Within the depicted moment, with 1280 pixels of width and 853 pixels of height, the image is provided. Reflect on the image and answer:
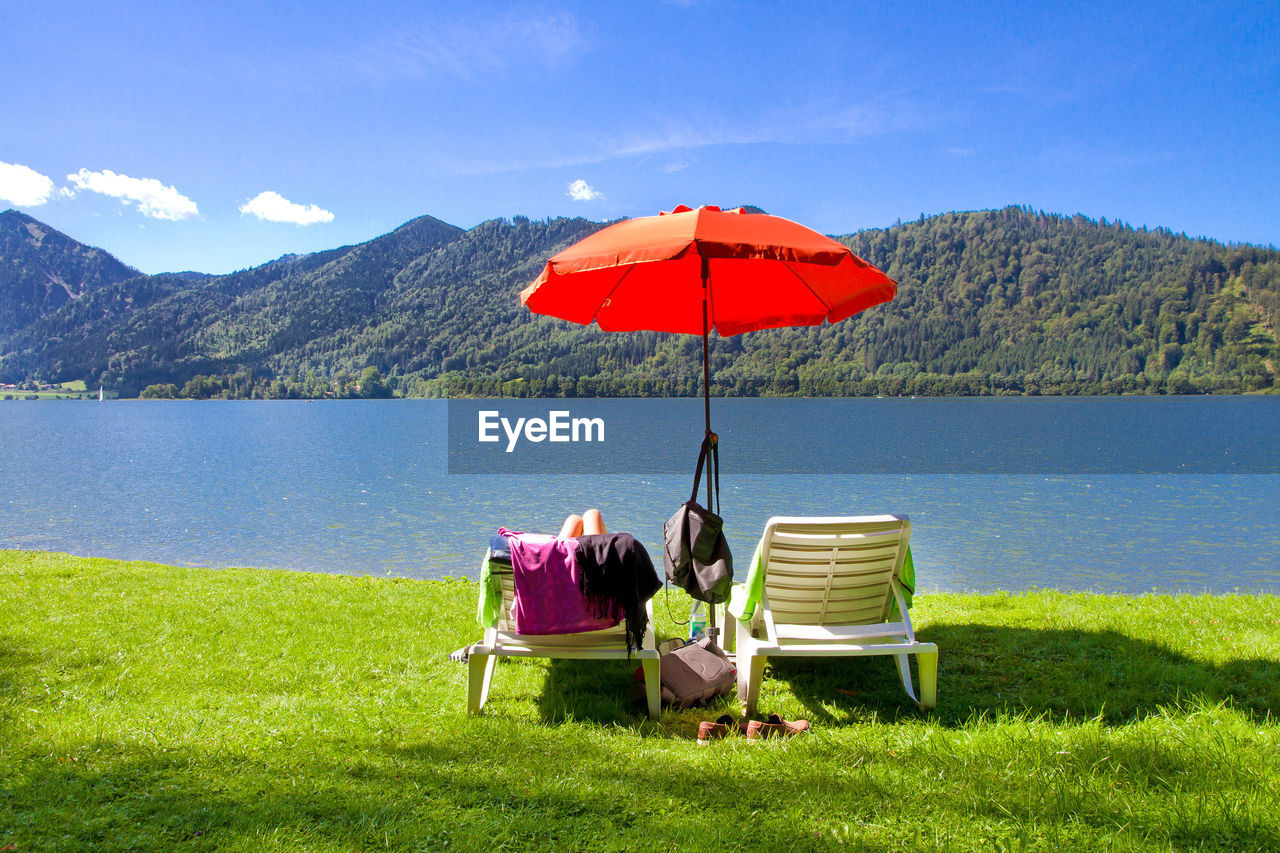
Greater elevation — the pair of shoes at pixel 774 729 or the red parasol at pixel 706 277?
the red parasol at pixel 706 277

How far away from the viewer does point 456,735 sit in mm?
3539

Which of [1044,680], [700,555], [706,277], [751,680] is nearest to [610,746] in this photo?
[751,680]

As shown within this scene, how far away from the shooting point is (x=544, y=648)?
4016mm

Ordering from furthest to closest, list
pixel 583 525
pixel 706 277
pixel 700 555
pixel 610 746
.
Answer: pixel 583 525 < pixel 706 277 < pixel 700 555 < pixel 610 746

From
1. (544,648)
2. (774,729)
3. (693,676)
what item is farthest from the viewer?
(693,676)

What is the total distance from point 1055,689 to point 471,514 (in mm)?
18005

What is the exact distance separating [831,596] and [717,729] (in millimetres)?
1007

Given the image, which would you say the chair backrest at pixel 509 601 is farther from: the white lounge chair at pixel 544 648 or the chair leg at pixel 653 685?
the chair leg at pixel 653 685

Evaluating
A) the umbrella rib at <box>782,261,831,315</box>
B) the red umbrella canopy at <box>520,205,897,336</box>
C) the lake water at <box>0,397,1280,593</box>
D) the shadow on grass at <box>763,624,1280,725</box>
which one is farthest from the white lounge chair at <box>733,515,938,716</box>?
the lake water at <box>0,397,1280,593</box>

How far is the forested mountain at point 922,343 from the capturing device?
128 m

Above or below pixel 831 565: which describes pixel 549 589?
below

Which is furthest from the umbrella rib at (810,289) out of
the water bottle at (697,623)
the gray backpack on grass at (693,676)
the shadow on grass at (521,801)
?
the shadow on grass at (521,801)

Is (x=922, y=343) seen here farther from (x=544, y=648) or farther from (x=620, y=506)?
(x=544, y=648)

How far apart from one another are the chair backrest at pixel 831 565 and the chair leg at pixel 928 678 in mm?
437
